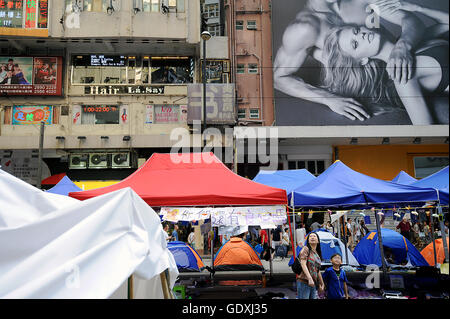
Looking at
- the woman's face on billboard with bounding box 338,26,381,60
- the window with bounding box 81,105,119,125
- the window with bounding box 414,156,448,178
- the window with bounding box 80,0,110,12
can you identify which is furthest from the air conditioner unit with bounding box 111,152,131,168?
the window with bounding box 414,156,448,178

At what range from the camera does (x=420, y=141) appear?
2464 centimetres

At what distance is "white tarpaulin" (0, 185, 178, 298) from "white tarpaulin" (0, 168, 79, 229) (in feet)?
0.14

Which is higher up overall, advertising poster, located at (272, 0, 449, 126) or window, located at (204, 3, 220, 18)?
window, located at (204, 3, 220, 18)

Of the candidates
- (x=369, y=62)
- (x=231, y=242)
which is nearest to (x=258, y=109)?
(x=369, y=62)

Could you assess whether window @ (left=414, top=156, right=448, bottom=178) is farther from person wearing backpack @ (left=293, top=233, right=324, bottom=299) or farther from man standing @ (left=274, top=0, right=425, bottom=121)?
person wearing backpack @ (left=293, top=233, right=324, bottom=299)

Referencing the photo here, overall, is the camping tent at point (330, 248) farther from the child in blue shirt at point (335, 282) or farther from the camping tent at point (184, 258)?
the child in blue shirt at point (335, 282)

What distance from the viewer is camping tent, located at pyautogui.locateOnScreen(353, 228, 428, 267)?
1094 centimetres

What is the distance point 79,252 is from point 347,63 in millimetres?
25999

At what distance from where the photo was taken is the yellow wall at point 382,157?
26000 millimetres

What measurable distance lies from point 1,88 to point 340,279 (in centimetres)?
2457
